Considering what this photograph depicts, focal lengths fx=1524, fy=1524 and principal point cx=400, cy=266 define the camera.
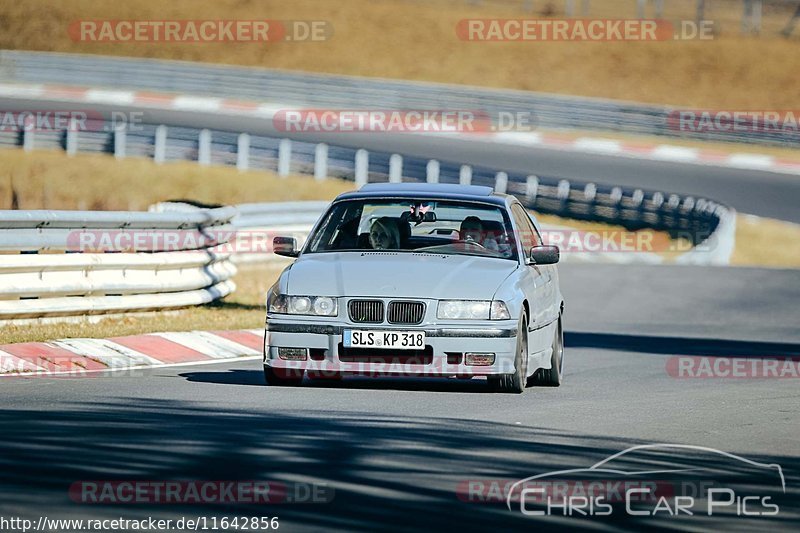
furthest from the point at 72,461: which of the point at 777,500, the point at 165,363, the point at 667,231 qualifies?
the point at 667,231

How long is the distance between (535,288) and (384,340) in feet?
5.23

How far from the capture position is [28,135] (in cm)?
3247

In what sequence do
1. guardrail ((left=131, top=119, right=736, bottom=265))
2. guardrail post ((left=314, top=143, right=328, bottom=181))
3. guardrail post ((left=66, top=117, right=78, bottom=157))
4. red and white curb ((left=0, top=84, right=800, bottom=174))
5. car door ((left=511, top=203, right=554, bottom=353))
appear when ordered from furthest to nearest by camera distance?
red and white curb ((left=0, top=84, right=800, bottom=174)), guardrail post ((left=314, top=143, right=328, bottom=181)), guardrail post ((left=66, top=117, right=78, bottom=157)), guardrail ((left=131, top=119, right=736, bottom=265)), car door ((left=511, top=203, right=554, bottom=353))

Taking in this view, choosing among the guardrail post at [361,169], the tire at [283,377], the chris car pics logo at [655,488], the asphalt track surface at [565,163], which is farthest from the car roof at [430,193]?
the asphalt track surface at [565,163]

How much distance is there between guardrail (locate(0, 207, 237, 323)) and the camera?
12.9 metres

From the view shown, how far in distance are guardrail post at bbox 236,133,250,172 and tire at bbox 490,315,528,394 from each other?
22.8m

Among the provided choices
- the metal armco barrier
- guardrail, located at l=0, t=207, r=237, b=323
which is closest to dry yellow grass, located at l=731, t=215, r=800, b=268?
the metal armco barrier

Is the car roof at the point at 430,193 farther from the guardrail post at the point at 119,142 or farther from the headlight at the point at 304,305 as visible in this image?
the guardrail post at the point at 119,142

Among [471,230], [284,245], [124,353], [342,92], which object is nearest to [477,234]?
[471,230]

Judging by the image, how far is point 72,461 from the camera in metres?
6.93

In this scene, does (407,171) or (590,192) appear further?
(407,171)

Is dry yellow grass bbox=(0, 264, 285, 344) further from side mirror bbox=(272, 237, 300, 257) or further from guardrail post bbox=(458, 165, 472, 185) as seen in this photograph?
guardrail post bbox=(458, 165, 472, 185)

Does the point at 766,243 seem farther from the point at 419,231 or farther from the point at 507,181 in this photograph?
the point at 419,231

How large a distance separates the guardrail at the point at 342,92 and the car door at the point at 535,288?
1252 inches
